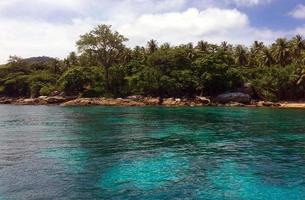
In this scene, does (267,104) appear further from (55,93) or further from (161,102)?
(55,93)

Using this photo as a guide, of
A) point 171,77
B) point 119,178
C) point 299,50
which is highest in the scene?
point 299,50

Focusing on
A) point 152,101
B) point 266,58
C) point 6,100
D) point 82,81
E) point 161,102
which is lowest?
point 6,100

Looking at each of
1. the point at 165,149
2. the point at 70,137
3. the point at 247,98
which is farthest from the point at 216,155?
the point at 247,98

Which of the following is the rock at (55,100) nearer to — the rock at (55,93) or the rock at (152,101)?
the rock at (55,93)

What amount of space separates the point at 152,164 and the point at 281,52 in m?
92.3

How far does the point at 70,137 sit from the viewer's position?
39.6 meters

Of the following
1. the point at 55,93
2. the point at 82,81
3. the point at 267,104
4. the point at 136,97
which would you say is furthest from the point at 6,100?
the point at 267,104

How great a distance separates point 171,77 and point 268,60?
99.2 feet

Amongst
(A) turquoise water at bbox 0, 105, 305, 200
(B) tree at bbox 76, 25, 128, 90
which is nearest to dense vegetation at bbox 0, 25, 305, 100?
(B) tree at bbox 76, 25, 128, 90

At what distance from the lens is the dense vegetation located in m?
99.8

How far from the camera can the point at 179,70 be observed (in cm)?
10525

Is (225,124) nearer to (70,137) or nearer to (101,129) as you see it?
(101,129)

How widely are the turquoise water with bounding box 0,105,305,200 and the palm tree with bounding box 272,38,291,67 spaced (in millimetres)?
67405

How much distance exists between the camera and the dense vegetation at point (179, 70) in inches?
3930
